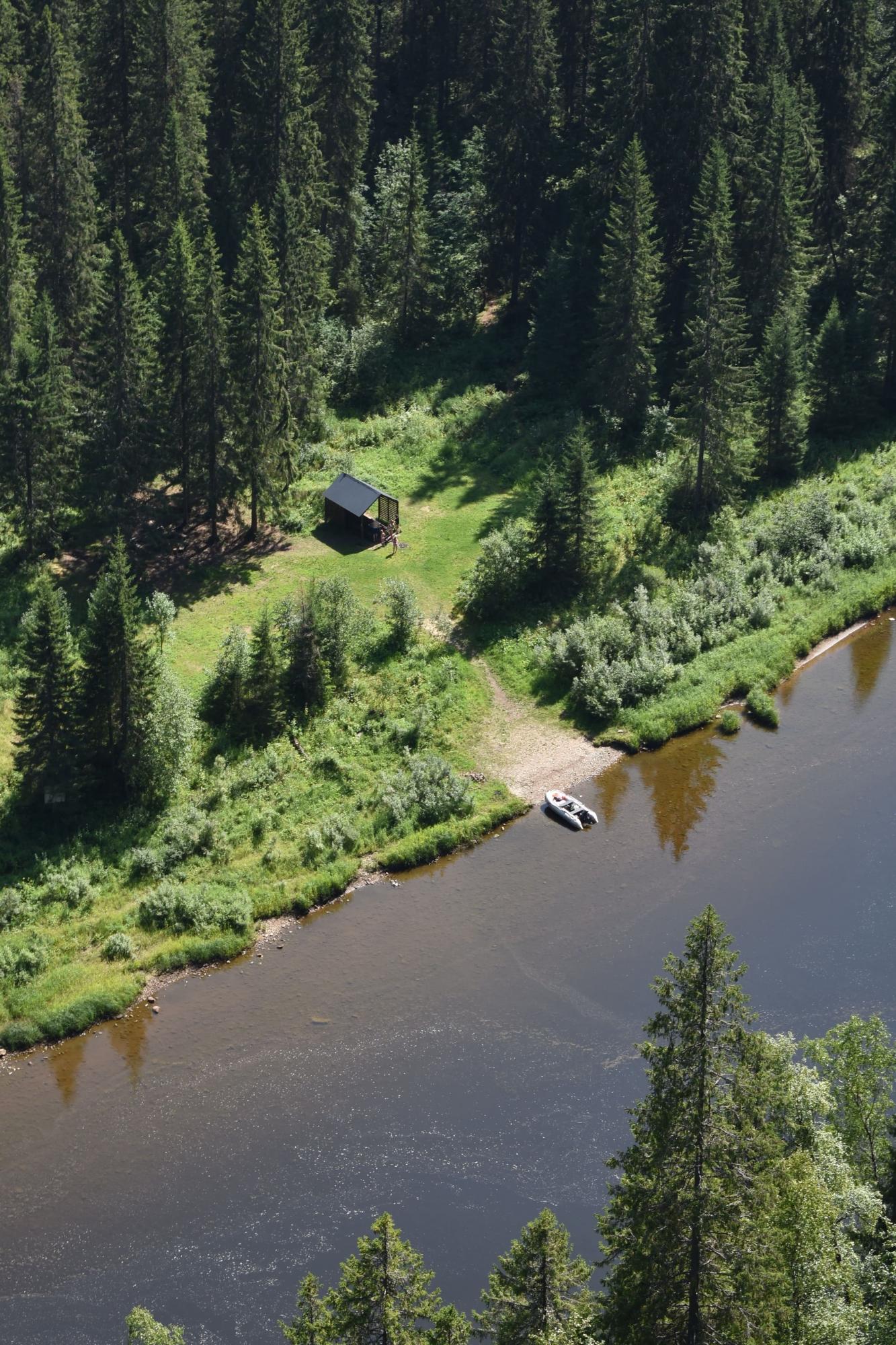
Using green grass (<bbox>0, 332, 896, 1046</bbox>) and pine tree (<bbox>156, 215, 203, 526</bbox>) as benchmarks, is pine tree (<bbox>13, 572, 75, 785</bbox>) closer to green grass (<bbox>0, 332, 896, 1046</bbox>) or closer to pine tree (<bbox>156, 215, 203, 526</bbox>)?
green grass (<bbox>0, 332, 896, 1046</bbox>)

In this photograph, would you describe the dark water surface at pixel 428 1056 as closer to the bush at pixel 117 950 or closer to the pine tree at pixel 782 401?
the bush at pixel 117 950

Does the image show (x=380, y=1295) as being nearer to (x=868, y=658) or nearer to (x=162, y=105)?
(x=868, y=658)

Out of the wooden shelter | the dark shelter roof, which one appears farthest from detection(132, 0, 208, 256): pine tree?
the wooden shelter

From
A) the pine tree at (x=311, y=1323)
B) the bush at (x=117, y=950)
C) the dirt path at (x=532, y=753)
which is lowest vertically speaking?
the bush at (x=117, y=950)

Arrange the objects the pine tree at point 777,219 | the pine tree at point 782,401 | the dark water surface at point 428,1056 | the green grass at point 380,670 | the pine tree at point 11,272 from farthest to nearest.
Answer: the pine tree at point 777,219 < the pine tree at point 782,401 < the pine tree at point 11,272 < the green grass at point 380,670 < the dark water surface at point 428,1056

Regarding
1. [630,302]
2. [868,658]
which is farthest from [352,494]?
[868,658]

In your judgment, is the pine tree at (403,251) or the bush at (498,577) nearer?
the bush at (498,577)

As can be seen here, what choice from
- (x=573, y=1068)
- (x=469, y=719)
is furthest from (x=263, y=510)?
(x=573, y=1068)

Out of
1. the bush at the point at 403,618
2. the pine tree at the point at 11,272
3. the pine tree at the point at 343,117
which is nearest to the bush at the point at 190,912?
the bush at the point at 403,618
